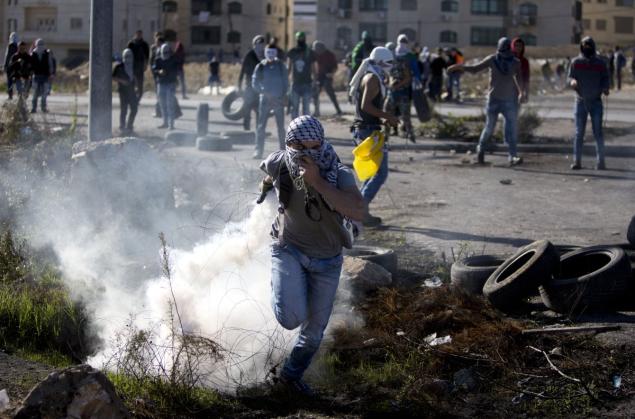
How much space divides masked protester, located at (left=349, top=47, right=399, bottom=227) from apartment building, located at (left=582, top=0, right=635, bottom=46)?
3247 inches

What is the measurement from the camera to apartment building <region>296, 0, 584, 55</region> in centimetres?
7744

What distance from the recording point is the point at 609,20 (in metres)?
88.9

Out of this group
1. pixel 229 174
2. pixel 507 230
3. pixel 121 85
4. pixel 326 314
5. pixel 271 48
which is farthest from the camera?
pixel 121 85

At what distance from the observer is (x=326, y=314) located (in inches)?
204

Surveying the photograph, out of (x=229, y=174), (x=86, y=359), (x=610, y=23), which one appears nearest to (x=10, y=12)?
(x=610, y=23)

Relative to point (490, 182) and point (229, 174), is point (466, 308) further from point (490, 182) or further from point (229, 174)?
point (490, 182)

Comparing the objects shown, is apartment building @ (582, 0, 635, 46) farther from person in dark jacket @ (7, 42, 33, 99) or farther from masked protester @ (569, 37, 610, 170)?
masked protester @ (569, 37, 610, 170)

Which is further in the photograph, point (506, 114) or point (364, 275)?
point (506, 114)

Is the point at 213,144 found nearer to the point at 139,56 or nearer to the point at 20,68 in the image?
the point at 139,56

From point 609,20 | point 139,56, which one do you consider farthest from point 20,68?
point 609,20

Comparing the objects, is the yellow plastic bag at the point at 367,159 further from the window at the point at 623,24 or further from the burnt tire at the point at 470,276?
the window at the point at 623,24

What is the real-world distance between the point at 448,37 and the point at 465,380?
7517 centimetres

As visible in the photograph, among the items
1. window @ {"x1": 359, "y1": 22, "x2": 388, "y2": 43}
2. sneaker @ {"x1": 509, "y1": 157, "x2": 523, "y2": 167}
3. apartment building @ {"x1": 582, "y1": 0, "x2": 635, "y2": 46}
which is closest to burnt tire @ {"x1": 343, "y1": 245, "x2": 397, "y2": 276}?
sneaker @ {"x1": 509, "y1": 157, "x2": 523, "y2": 167}

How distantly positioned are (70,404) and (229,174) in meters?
7.45
